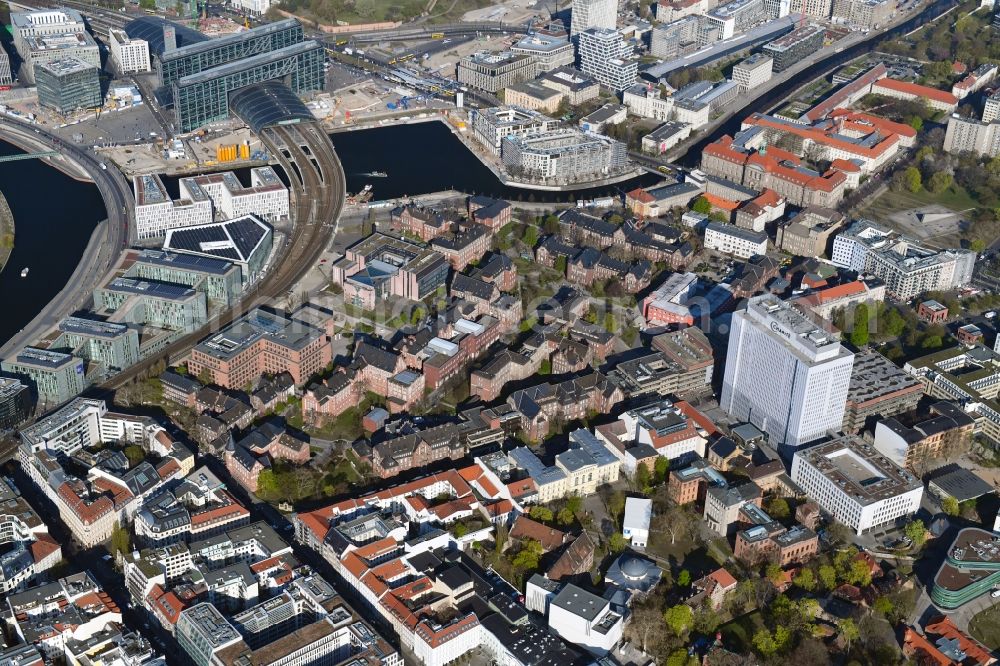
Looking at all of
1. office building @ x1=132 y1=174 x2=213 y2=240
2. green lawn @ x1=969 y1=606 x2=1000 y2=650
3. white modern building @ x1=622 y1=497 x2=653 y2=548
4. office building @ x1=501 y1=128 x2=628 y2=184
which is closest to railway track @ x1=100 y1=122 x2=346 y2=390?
office building @ x1=132 y1=174 x2=213 y2=240

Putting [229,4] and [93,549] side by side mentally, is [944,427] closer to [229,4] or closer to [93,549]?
[93,549]

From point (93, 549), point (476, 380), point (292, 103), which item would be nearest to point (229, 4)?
point (292, 103)

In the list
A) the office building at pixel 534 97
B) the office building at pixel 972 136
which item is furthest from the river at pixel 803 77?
the office building at pixel 972 136

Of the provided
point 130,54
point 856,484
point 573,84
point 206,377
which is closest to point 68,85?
point 130,54

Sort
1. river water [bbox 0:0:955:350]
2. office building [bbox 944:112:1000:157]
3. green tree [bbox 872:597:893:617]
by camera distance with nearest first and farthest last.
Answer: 1. green tree [bbox 872:597:893:617]
2. river water [bbox 0:0:955:350]
3. office building [bbox 944:112:1000:157]

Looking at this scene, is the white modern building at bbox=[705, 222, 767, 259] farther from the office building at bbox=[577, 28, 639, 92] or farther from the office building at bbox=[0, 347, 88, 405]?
the office building at bbox=[0, 347, 88, 405]
